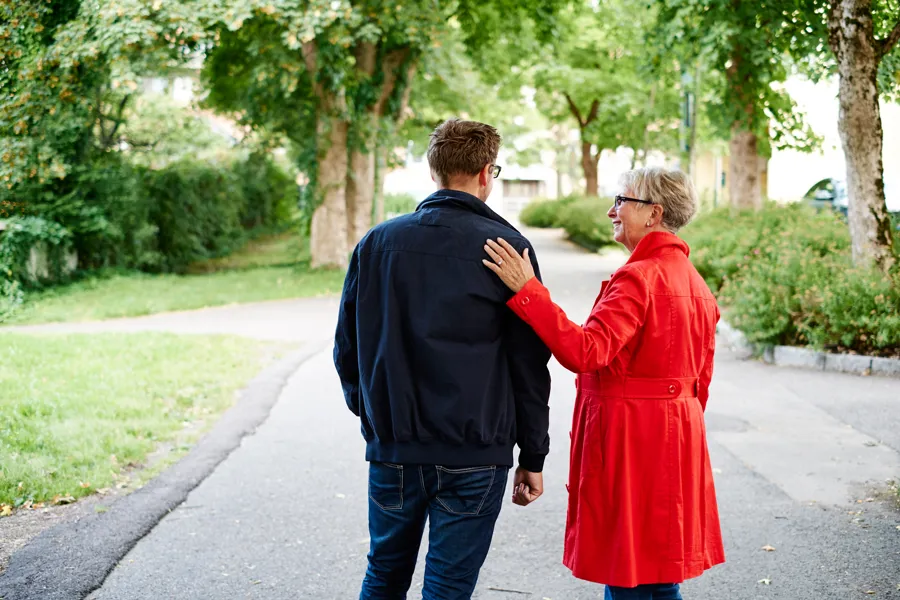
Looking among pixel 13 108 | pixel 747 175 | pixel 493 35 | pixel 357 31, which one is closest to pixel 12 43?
pixel 13 108

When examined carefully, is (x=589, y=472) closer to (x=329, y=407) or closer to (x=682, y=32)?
(x=329, y=407)

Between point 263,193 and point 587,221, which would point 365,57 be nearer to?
point 263,193

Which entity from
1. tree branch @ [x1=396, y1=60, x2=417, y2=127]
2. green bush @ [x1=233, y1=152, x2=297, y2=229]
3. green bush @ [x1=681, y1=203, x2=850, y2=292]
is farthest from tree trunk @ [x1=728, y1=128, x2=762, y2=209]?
green bush @ [x1=233, y1=152, x2=297, y2=229]

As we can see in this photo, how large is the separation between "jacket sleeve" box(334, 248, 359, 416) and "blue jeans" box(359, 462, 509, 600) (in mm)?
313

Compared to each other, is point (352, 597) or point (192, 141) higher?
point (192, 141)

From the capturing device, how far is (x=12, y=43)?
9516mm

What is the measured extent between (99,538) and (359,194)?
19.3 m

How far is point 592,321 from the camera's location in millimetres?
3053

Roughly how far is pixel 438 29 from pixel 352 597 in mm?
16278

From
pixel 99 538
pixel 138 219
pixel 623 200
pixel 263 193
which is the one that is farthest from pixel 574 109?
pixel 623 200

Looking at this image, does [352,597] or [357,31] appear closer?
[352,597]

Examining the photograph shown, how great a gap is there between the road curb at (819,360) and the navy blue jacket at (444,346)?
7.97 m

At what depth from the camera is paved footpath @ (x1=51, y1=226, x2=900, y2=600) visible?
14.7 ft

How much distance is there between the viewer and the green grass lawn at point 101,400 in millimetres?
6195
